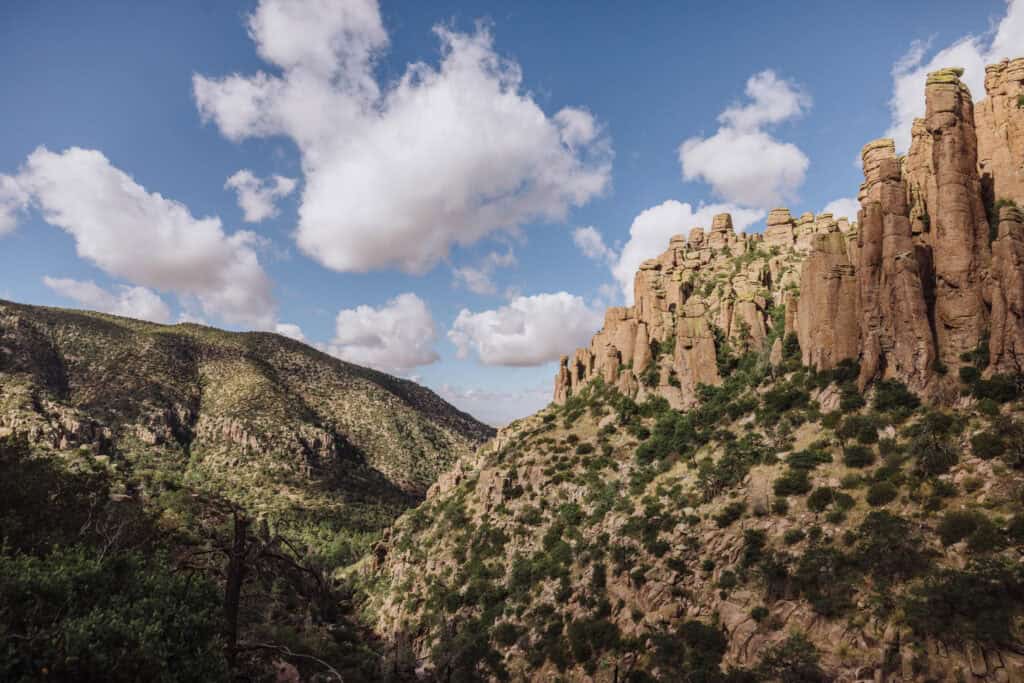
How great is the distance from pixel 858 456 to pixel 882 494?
157 inches

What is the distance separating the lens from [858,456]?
3719 cm

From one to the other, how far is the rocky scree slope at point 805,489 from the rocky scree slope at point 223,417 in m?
52.8

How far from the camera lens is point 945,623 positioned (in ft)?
84.7

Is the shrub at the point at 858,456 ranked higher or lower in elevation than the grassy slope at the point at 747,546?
higher

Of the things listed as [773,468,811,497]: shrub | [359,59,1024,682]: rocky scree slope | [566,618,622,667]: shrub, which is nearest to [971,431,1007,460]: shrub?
[359,59,1024,682]: rocky scree slope

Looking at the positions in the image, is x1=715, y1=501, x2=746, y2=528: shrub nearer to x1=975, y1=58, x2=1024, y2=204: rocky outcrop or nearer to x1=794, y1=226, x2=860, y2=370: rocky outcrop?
x1=794, y1=226, x2=860, y2=370: rocky outcrop

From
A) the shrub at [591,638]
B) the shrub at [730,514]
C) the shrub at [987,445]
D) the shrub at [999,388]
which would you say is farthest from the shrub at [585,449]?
the shrub at [999,388]

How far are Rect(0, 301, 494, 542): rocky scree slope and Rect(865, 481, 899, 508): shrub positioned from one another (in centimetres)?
8377

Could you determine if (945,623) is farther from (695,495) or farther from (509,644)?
(509,644)

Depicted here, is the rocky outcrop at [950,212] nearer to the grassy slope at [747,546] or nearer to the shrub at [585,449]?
the grassy slope at [747,546]

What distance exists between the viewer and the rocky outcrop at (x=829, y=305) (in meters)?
45.4

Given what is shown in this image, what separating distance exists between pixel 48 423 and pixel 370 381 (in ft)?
333

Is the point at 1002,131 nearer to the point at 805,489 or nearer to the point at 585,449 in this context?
the point at 805,489

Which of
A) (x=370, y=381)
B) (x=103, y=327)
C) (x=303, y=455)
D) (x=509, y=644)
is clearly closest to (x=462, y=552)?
(x=509, y=644)
